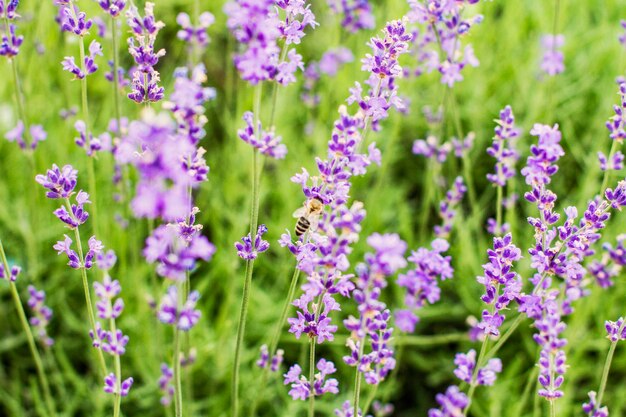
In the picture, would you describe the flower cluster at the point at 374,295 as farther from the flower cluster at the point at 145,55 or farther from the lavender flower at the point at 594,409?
the flower cluster at the point at 145,55

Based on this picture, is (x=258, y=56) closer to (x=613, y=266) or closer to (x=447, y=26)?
(x=447, y=26)

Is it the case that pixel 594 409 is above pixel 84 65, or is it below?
below

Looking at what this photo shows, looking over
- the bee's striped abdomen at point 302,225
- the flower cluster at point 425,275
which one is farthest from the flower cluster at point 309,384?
the bee's striped abdomen at point 302,225

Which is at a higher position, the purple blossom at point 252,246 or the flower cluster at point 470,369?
the purple blossom at point 252,246

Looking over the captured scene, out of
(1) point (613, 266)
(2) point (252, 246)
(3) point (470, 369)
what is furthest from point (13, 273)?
(1) point (613, 266)

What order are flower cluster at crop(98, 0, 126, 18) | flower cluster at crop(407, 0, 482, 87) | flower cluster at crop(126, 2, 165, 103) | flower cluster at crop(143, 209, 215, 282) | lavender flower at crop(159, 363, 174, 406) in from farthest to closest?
lavender flower at crop(159, 363, 174, 406), flower cluster at crop(407, 0, 482, 87), flower cluster at crop(98, 0, 126, 18), flower cluster at crop(126, 2, 165, 103), flower cluster at crop(143, 209, 215, 282)

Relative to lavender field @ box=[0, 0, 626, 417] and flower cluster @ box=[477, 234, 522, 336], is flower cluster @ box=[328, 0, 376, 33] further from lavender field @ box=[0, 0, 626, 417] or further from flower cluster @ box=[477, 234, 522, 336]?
flower cluster @ box=[477, 234, 522, 336]

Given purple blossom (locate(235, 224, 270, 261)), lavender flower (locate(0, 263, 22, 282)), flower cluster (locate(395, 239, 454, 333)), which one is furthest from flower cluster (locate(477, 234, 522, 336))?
lavender flower (locate(0, 263, 22, 282))
